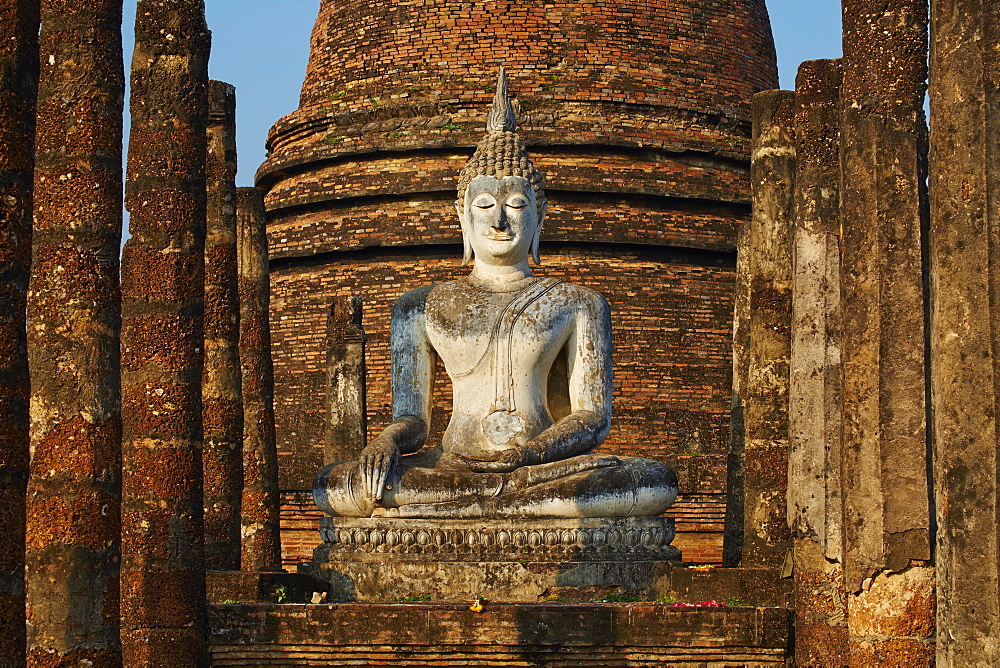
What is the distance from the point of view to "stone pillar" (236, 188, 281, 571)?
13.8 meters

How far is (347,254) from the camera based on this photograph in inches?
759

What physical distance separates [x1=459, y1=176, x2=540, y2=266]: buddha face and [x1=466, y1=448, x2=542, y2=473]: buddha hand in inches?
54.4

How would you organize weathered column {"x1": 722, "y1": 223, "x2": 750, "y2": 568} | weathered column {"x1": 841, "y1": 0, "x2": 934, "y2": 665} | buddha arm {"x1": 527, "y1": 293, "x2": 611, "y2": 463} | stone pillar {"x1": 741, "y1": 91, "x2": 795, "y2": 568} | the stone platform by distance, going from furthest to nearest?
weathered column {"x1": 722, "y1": 223, "x2": 750, "y2": 568} < buddha arm {"x1": 527, "y1": 293, "x2": 611, "y2": 463} < stone pillar {"x1": 741, "y1": 91, "x2": 795, "y2": 568} < the stone platform < weathered column {"x1": 841, "y1": 0, "x2": 934, "y2": 665}

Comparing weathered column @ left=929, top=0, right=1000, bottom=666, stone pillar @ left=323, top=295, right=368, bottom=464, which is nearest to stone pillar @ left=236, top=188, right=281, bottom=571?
stone pillar @ left=323, top=295, right=368, bottom=464

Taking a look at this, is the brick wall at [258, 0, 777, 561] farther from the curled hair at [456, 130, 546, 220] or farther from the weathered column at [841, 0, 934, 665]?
the weathered column at [841, 0, 934, 665]

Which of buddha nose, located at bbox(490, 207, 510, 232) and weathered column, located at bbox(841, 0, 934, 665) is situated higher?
buddha nose, located at bbox(490, 207, 510, 232)

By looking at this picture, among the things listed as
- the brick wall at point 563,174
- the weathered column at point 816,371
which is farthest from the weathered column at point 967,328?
the brick wall at point 563,174

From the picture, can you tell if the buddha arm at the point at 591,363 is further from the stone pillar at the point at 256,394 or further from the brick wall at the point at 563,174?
the brick wall at the point at 563,174

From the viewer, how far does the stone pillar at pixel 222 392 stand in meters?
12.3

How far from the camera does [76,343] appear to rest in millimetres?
8008

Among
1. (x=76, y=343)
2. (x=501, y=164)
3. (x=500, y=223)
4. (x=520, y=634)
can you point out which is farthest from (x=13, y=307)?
(x=501, y=164)

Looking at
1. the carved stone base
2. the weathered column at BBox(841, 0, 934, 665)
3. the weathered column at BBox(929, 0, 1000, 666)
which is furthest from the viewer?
the carved stone base

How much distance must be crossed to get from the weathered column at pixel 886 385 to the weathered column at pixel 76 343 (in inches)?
129

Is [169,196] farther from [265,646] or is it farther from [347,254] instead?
[347,254]
